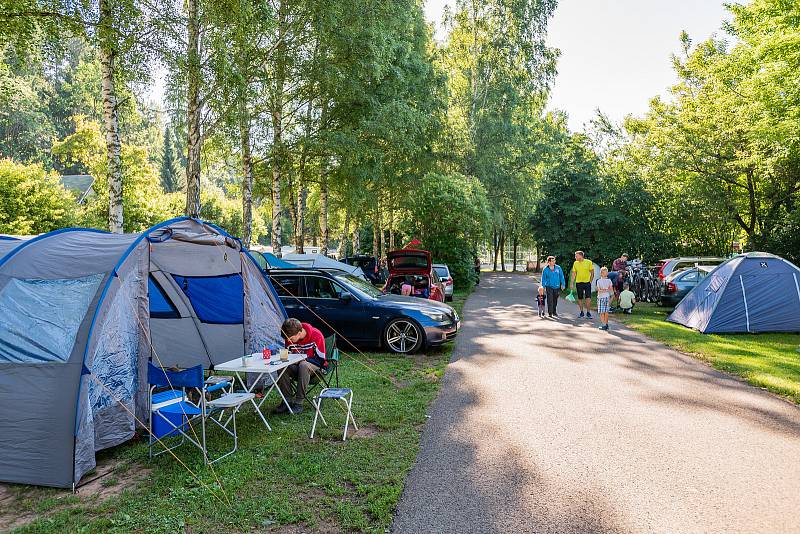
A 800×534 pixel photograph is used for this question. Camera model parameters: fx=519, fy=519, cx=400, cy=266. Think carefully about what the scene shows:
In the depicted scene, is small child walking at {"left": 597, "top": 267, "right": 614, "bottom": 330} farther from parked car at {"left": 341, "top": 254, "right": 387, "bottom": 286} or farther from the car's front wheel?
parked car at {"left": 341, "top": 254, "right": 387, "bottom": 286}

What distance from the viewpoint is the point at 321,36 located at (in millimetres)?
17109

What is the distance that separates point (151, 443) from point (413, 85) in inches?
821

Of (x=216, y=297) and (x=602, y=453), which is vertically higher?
(x=216, y=297)

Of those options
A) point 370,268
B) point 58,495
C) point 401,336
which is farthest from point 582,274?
point 370,268

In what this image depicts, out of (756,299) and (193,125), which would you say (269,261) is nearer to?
(193,125)

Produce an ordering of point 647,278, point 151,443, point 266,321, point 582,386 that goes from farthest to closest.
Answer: point 647,278 → point 266,321 → point 582,386 → point 151,443

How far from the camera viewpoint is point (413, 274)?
1658 centimetres

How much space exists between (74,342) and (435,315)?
22.2 ft

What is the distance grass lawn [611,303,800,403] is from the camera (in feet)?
25.7

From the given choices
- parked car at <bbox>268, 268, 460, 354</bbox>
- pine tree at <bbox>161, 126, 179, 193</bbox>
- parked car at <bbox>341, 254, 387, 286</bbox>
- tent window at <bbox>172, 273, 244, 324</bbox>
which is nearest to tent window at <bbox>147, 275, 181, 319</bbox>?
tent window at <bbox>172, 273, 244, 324</bbox>

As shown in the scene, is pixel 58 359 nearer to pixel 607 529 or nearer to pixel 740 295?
pixel 607 529

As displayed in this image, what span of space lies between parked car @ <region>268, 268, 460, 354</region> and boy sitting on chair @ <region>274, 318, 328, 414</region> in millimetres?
3098

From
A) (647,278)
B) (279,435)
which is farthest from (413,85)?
(279,435)

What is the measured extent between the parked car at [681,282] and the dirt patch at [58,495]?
16.0 m
